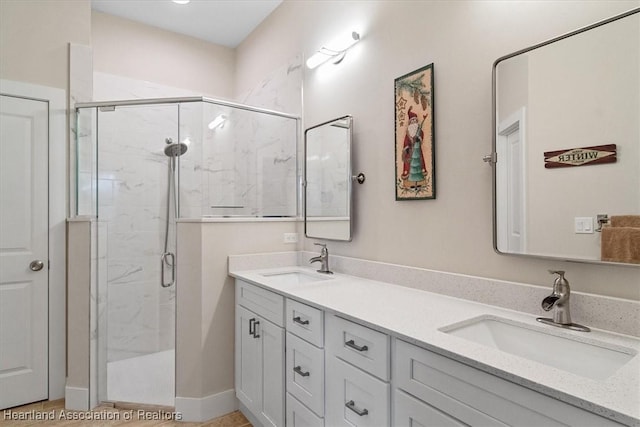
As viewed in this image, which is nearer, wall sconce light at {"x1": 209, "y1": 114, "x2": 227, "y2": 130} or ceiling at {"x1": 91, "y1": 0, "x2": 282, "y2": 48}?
wall sconce light at {"x1": 209, "y1": 114, "x2": 227, "y2": 130}

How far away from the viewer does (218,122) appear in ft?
8.54

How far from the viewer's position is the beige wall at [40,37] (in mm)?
2365

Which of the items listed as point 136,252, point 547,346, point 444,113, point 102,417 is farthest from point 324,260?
point 102,417

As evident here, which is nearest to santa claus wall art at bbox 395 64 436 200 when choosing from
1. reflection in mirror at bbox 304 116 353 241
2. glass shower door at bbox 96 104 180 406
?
reflection in mirror at bbox 304 116 353 241

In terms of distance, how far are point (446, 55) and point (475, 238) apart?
2.90ft

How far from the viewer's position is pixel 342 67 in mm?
2389

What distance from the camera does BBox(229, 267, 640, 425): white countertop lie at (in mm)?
760

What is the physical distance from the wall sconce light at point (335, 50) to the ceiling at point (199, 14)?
38.1 inches

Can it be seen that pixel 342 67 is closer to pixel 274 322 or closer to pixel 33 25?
pixel 274 322

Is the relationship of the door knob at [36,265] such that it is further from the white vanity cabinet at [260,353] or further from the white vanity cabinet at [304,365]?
the white vanity cabinet at [304,365]

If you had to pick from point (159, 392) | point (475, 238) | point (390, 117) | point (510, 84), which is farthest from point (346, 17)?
point (159, 392)

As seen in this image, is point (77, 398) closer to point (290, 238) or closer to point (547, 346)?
point (290, 238)

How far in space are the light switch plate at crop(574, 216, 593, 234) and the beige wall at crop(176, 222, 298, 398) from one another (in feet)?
6.16

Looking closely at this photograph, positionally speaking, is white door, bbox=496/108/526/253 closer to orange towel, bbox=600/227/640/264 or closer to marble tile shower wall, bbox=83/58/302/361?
orange towel, bbox=600/227/640/264
